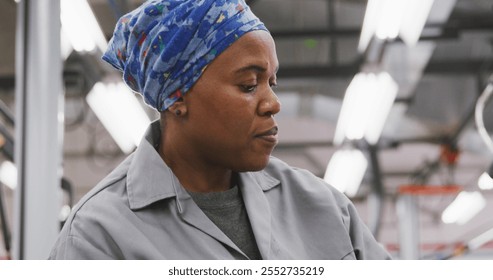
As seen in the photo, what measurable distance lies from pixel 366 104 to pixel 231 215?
411 cm

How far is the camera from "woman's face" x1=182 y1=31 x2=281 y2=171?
3.33 ft

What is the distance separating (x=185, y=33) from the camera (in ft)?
3.32

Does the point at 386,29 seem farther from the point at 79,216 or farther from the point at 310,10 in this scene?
the point at 79,216

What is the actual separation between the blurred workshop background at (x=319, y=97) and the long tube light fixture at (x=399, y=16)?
0.01 metres

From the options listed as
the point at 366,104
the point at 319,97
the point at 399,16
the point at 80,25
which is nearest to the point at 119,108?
the point at 80,25

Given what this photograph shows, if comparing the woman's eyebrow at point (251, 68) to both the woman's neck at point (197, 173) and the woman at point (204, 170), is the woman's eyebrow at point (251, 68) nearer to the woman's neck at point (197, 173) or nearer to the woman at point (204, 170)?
the woman at point (204, 170)

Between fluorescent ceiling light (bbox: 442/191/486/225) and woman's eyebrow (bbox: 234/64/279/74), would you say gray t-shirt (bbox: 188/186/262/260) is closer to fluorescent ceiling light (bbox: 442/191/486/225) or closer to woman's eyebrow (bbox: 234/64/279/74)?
woman's eyebrow (bbox: 234/64/279/74)

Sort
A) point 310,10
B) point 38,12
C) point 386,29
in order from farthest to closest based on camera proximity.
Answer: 1. point 310,10
2. point 386,29
3. point 38,12

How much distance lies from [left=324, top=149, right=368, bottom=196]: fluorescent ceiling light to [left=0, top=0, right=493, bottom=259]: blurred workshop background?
28 millimetres

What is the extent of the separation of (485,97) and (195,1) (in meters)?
3.18

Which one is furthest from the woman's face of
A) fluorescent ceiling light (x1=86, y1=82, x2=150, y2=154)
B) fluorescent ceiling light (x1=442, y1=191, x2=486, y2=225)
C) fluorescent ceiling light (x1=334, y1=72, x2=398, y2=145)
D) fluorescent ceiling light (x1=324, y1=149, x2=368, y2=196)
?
fluorescent ceiling light (x1=442, y1=191, x2=486, y2=225)

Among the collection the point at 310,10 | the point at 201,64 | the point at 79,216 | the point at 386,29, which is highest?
the point at 310,10

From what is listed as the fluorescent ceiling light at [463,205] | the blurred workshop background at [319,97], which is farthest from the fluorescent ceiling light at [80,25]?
the fluorescent ceiling light at [463,205]

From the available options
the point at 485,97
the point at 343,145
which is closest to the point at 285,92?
the point at 343,145
